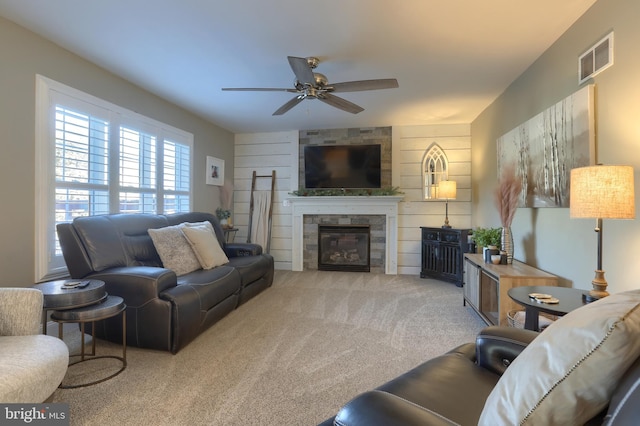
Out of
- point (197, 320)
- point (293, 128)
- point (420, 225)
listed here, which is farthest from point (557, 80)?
point (293, 128)

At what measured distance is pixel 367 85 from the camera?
2.77 m

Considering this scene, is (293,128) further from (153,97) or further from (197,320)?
(197,320)

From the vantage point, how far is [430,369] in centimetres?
138

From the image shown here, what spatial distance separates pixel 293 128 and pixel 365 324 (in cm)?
383

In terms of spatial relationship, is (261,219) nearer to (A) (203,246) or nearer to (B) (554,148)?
(A) (203,246)

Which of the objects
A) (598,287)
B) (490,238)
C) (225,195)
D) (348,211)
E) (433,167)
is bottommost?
(598,287)

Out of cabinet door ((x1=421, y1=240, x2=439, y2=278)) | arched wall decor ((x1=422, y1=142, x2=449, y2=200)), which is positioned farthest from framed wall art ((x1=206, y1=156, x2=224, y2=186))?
cabinet door ((x1=421, y1=240, x2=439, y2=278))

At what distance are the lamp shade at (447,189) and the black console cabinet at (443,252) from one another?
0.53 meters

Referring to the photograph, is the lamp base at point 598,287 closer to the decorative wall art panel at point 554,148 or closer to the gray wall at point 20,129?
the decorative wall art panel at point 554,148

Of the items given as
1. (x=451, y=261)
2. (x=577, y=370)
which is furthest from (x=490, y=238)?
(x=577, y=370)

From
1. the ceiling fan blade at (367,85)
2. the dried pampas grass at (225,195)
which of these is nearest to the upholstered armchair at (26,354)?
the ceiling fan blade at (367,85)

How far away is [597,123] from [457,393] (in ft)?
6.86

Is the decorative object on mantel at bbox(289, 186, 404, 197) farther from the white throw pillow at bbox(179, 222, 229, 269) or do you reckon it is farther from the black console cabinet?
the white throw pillow at bbox(179, 222, 229, 269)

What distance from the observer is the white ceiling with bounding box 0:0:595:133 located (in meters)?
2.24
